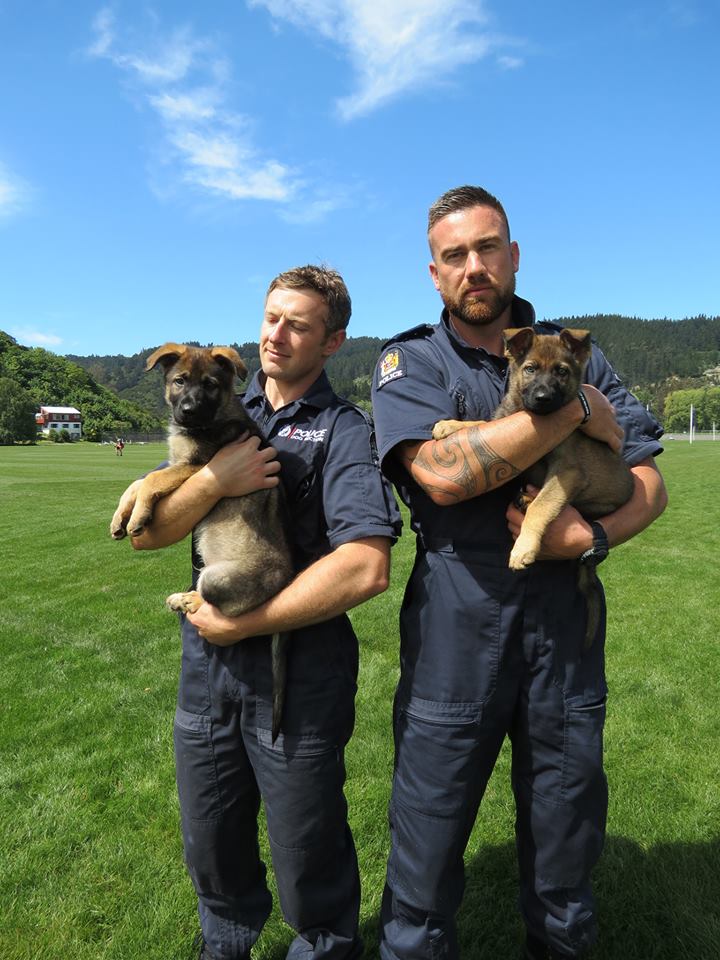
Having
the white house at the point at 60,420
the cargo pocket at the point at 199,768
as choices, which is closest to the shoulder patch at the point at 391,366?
the cargo pocket at the point at 199,768

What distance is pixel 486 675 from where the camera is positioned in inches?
123

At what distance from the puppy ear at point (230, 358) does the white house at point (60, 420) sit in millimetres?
145462

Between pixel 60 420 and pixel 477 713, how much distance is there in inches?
6163

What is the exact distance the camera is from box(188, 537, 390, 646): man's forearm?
120 inches

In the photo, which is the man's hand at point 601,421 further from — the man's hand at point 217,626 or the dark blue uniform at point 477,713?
the man's hand at point 217,626

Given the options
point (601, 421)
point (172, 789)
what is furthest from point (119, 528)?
point (172, 789)

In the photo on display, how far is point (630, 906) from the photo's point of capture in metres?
4.17

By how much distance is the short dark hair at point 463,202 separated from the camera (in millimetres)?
3430

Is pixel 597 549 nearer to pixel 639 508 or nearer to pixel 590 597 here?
pixel 590 597

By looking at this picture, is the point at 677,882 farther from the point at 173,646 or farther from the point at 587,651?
the point at 173,646

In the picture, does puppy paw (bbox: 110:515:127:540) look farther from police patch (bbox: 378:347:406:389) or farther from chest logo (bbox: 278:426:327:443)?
police patch (bbox: 378:347:406:389)

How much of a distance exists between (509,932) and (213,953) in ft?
6.19

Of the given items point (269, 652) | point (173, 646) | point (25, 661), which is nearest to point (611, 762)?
point (269, 652)

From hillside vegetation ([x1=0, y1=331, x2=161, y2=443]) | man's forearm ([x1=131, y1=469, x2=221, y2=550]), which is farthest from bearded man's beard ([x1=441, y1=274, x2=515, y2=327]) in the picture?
hillside vegetation ([x1=0, y1=331, x2=161, y2=443])
